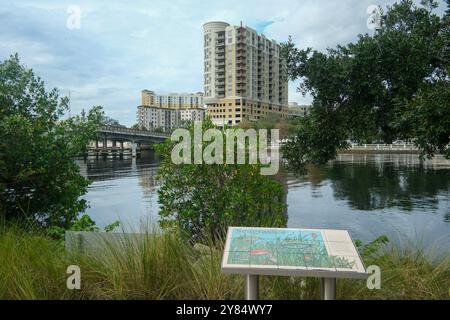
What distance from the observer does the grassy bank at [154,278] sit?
3.40 m

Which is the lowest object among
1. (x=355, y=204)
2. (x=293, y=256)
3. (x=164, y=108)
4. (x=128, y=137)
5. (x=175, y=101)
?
(x=355, y=204)

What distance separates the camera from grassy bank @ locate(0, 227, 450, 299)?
11.2 ft

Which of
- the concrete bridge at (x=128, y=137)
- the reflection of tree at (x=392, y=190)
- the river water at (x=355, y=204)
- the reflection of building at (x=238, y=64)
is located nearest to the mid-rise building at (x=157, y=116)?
the concrete bridge at (x=128, y=137)

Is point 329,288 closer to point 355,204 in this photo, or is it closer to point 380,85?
point 380,85

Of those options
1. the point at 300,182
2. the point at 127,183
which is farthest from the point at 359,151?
the point at 127,183

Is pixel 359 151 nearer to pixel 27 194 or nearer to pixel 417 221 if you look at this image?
pixel 417 221

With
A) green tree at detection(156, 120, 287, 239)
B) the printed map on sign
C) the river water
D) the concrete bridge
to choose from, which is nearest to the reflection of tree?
the river water

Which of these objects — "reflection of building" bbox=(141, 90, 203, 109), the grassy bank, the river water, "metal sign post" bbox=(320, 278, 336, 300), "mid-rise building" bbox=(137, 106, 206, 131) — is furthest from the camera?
"reflection of building" bbox=(141, 90, 203, 109)

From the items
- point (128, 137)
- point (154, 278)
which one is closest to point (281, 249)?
point (154, 278)

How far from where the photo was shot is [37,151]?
651 cm

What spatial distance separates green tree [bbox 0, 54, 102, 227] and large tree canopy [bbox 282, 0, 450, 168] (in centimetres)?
435

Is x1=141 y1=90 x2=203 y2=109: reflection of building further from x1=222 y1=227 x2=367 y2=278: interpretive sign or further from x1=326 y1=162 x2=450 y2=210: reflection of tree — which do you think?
x1=222 y1=227 x2=367 y2=278: interpretive sign

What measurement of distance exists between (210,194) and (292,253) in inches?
130

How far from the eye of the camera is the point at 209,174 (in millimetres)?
6184
